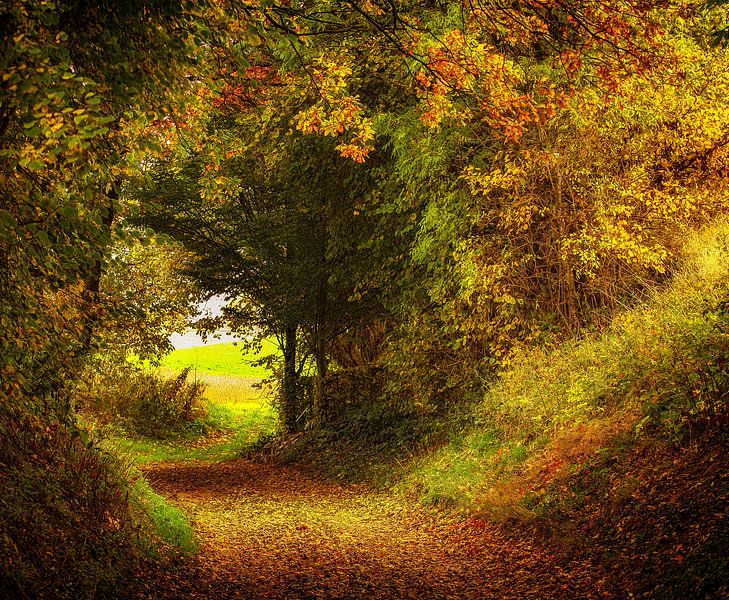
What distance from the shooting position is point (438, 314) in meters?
14.3

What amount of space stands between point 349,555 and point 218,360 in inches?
1381

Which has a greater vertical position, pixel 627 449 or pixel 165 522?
pixel 627 449

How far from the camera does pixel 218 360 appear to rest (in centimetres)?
4250

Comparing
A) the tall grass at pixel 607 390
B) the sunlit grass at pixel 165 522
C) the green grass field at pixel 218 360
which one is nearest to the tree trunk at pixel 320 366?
the tall grass at pixel 607 390

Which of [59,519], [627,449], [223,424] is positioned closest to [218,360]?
[223,424]

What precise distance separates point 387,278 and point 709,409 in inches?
382

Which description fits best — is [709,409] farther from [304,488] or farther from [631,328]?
[304,488]

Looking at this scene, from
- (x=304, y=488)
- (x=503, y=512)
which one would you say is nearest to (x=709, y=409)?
(x=503, y=512)

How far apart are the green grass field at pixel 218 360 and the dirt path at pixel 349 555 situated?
22765 mm

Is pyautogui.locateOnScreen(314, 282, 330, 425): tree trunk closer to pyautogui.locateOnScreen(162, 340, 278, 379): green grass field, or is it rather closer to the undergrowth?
the undergrowth

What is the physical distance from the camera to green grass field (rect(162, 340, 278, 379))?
37.2 m

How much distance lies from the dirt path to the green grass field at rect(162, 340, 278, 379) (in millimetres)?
22765

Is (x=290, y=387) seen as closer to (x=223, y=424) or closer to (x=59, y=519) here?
(x=223, y=424)

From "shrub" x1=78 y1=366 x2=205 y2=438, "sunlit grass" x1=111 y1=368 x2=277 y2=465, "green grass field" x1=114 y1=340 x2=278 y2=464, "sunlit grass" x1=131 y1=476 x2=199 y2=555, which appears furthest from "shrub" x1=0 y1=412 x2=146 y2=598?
"shrub" x1=78 y1=366 x2=205 y2=438
